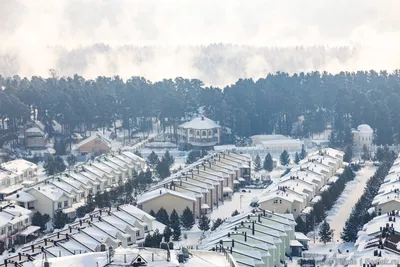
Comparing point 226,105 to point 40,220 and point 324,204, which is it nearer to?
point 324,204

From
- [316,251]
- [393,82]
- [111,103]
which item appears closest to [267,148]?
[111,103]

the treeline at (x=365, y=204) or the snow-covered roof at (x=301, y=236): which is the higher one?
the treeline at (x=365, y=204)

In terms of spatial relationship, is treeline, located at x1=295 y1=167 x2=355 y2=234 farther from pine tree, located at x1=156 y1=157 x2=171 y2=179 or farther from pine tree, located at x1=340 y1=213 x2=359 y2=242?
pine tree, located at x1=156 y1=157 x2=171 y2=179

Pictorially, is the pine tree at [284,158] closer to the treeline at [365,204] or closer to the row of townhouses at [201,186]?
the row of townhouses at [201,186]

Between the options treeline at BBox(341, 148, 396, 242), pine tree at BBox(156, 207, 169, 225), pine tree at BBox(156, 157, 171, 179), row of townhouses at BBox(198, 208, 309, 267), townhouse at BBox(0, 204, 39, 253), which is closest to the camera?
row of townhouses at BBox(198, 208, 309, 267)

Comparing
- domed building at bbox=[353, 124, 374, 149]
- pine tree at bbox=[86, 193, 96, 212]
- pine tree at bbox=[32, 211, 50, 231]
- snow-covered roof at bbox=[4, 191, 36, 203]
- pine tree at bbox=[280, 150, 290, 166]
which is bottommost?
pine tree at bbox=[32, 211, 50, 231]

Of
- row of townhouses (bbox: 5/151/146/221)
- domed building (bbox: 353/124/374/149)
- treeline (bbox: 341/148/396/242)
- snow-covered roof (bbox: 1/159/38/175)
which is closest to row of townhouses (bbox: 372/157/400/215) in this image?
treeline (bbox: 341/148/396/242)

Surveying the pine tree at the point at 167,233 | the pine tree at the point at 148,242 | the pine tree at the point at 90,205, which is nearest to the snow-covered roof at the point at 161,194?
the pine tree at the point at 90,205

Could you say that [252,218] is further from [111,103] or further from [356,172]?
[111,103]
